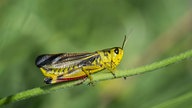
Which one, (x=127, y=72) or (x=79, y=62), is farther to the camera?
(x=79, y=62)

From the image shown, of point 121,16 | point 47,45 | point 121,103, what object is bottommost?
point 121,103

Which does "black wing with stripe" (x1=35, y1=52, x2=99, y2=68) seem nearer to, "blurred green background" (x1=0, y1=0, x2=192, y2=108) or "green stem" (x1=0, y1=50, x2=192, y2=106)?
"blurred green background" (x1=0, y1=0, x2=192, y2=108)

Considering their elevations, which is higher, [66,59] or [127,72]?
[66,59]

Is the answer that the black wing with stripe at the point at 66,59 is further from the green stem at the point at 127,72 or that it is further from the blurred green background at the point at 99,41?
the green stem at the point at 127,72

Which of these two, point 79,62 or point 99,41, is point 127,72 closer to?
point 79,62

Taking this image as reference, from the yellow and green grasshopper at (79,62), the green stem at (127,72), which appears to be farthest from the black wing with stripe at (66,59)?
the green stem at (127,72)

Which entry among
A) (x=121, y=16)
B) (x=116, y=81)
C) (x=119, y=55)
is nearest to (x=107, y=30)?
(x=121, y=16)

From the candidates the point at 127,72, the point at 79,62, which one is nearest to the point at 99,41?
the point at 79,62

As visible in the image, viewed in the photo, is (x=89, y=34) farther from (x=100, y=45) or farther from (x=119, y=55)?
(x=119, y=55)

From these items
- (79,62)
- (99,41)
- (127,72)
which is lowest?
(127,72)
